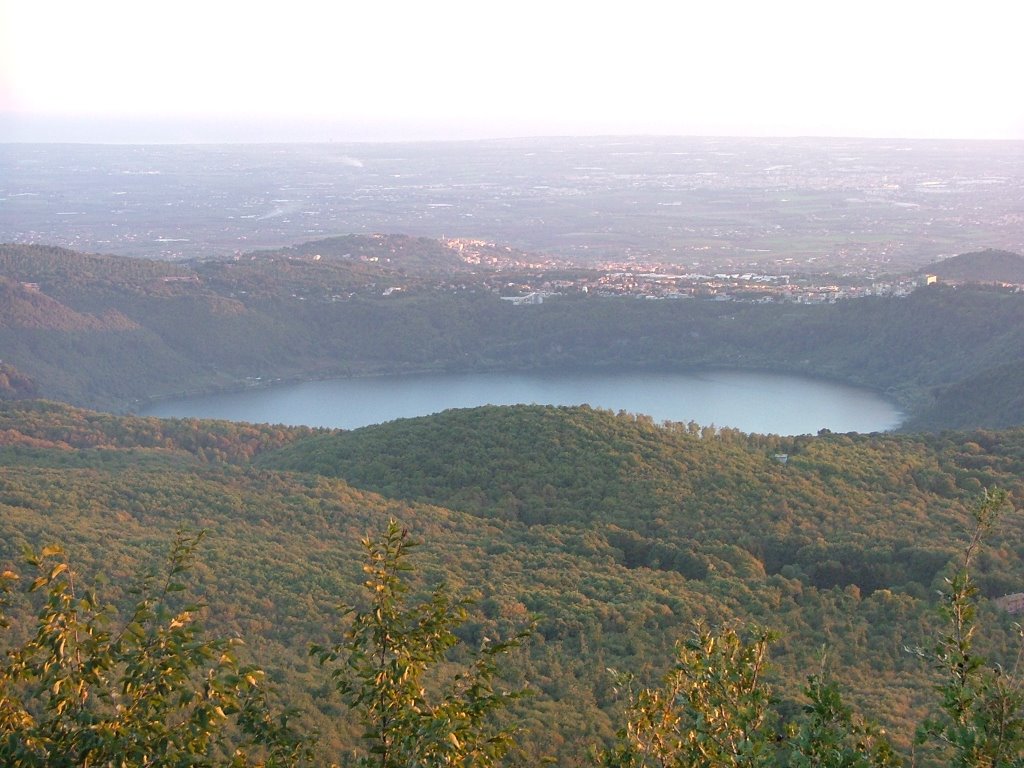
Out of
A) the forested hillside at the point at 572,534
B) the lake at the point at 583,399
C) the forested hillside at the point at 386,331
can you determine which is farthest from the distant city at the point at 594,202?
the forested hillside at the point at 572,534

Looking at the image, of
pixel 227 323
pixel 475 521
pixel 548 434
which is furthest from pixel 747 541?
pixel 227 323

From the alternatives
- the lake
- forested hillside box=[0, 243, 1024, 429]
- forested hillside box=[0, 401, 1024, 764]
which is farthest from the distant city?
forested hillside box=[0, 401, 1024, 764]

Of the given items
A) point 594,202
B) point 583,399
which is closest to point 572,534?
point 583,399

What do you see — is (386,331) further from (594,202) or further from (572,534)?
(594,202)

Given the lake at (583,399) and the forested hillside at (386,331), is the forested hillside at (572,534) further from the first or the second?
the forested hillside at (386,331)

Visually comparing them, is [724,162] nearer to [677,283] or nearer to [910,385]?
[677,283]
